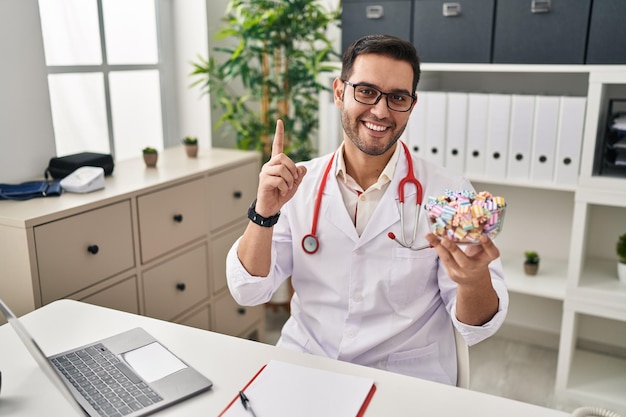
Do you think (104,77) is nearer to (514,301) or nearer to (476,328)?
(476,328)

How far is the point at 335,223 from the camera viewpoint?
1.55m

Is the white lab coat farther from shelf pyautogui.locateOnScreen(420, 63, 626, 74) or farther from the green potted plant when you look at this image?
the green potted plant

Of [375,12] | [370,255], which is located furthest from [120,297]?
[375,12]

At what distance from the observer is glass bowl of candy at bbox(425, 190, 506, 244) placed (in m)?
1.06

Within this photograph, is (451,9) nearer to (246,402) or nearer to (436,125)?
(436,125)

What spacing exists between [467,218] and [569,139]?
1.49 m

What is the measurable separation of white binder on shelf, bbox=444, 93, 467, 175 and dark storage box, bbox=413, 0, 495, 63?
17 cm

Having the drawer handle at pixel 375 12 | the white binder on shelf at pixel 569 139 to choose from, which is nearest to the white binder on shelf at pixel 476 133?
the white binder on shelf at pixel 569 139

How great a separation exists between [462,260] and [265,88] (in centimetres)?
194

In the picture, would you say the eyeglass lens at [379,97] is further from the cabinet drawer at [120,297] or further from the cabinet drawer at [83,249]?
the cabinet drawer at [120,297]

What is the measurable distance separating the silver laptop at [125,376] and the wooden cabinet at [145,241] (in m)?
0.57

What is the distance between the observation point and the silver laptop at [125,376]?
1.10m

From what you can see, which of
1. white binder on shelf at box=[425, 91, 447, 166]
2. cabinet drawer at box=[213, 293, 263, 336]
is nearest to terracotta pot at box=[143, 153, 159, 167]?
cabinet drawer at box=[213, 293, 263, 336]

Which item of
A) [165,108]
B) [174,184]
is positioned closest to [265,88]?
[165,108]
